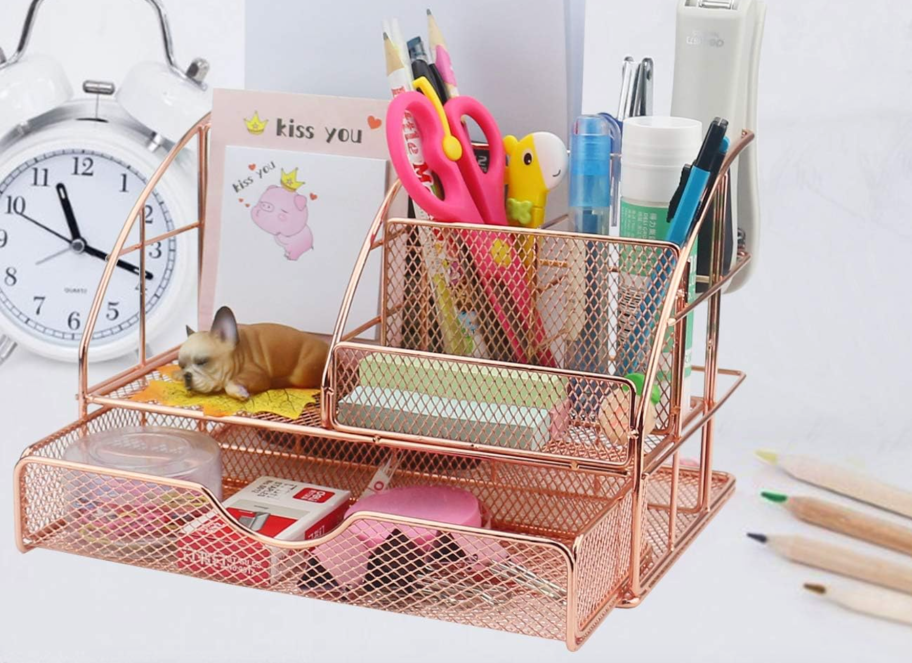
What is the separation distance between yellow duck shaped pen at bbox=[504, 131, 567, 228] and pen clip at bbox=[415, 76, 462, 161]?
0.15ft

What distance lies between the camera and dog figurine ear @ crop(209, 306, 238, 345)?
1041mm

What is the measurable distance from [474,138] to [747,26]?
22 centimetres

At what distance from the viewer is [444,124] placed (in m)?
0.98

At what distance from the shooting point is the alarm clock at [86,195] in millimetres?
1305

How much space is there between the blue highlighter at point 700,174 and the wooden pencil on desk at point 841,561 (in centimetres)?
25

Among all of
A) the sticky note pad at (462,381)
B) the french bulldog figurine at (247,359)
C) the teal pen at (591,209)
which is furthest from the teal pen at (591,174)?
the french bulldog figurine at (247,359)

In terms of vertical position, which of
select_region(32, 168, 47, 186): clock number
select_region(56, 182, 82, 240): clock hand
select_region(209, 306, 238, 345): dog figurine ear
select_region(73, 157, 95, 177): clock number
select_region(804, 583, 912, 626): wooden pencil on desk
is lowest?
select_region(804, 583, 912, 626): wooden pencil on desk

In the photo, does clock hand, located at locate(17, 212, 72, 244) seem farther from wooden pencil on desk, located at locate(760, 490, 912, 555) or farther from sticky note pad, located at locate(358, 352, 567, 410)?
wooden pencil on desk, located at locate(760, 490, 912, 555)

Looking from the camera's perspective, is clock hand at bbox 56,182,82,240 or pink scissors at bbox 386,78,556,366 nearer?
pink scissors at bbox 386,78,556,366

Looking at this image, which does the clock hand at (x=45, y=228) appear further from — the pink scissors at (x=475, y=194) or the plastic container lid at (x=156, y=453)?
the pink scissors at (x=475, y=194)

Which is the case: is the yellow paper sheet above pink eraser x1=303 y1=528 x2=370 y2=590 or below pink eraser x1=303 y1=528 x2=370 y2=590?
above

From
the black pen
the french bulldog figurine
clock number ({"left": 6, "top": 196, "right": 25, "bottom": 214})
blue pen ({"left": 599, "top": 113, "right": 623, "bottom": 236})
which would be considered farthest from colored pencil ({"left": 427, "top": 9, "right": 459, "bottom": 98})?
clock number ({"left": 6, "top": 196, "right": 25, "bottom": 214})

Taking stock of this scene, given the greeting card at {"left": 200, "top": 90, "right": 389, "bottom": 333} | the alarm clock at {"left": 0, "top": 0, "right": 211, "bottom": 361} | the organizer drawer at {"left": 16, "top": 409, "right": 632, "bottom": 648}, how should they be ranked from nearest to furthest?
the organizer drawer at {"left": 16, "top": 409, "right": 632, "bottom": 648}, the greeting card at {"left": 200, "top": 90, "right": 389, "bottom": 333}, the alarm clock at {"left": 0, "top": 0, "right": 211, "bottom": 361}

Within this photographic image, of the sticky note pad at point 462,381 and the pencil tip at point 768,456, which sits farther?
the pencil tip at point 768,456
